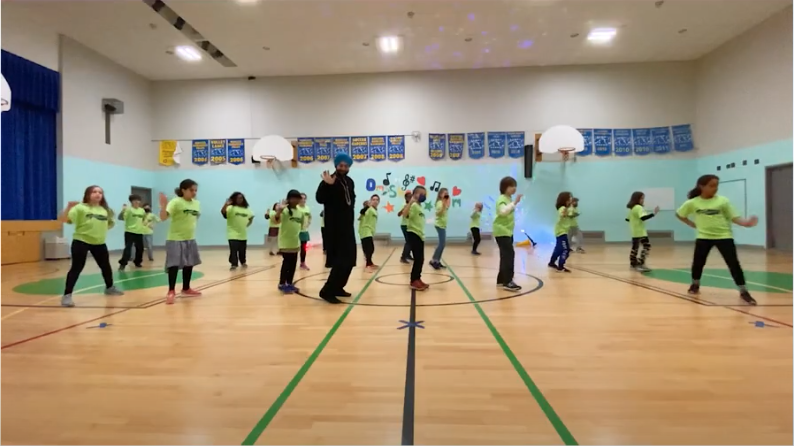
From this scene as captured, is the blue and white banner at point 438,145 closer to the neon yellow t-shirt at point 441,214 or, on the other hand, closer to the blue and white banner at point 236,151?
the blue and white banner at point 236,151

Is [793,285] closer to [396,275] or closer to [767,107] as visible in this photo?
[396,275]

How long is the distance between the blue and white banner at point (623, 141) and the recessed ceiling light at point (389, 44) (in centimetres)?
804

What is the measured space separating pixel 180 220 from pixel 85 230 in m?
1.01

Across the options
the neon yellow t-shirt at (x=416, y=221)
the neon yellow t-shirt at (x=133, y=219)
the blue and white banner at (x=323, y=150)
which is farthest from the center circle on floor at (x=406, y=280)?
the blue and white banner at (x=323, y=150)

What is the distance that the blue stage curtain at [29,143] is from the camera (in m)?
10.0

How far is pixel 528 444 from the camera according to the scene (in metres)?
1.76

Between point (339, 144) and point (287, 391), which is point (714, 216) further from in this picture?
point (339, 144)

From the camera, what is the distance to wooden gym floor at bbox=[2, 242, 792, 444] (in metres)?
1.90

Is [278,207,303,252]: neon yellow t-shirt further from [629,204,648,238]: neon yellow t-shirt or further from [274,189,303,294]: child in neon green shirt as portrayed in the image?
[629,204,648,238]: neon yellow t-shirt

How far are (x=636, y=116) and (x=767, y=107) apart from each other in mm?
3566

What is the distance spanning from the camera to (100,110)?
12.9 metres

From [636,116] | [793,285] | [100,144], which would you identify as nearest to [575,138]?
[636,116]

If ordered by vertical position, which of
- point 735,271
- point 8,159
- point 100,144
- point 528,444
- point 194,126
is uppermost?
point 194,126

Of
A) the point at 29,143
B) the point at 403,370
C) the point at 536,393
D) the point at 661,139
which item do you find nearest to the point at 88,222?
the point at 403,370
